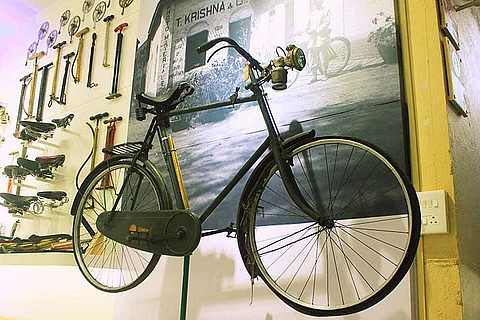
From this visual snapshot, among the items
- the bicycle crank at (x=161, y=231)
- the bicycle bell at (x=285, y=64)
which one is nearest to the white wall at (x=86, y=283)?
the bicycle crank at (x=161, y=231)

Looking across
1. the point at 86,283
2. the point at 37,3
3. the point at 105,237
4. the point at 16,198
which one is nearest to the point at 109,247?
the point at 105,237

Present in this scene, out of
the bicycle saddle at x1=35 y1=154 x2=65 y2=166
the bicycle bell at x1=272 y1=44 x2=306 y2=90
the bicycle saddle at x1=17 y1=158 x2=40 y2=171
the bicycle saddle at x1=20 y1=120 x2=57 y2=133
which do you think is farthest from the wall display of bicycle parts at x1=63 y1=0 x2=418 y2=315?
the bicycle saddle at x1=20 y1=120 x2=57 y2=133

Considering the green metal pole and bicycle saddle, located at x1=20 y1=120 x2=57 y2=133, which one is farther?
bicycle saddle, located at x1=20 y1=120 x2=57 y2=133

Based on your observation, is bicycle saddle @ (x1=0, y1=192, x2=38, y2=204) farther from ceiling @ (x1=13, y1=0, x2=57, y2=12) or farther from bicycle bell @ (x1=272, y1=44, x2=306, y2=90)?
bicycle bell @ (x1=272, y1=44, x2=306, y2=90)

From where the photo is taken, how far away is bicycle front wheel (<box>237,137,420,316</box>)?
1626mm

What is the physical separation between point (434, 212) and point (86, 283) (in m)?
1.96

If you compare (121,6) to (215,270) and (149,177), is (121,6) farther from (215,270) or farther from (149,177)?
(215,270)

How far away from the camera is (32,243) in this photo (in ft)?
8.69

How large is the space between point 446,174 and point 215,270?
1.00 meters

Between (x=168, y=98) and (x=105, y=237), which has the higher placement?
(x=168, y=98)

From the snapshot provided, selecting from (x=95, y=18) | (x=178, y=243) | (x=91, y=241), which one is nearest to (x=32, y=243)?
(x=91, y=241)

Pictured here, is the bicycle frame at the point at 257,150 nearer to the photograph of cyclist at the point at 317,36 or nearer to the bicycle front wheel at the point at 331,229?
the bicycle front wheel at the point at 331,229

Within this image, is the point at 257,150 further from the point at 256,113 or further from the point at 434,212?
the point at 434,212

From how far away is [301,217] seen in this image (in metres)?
1.86
